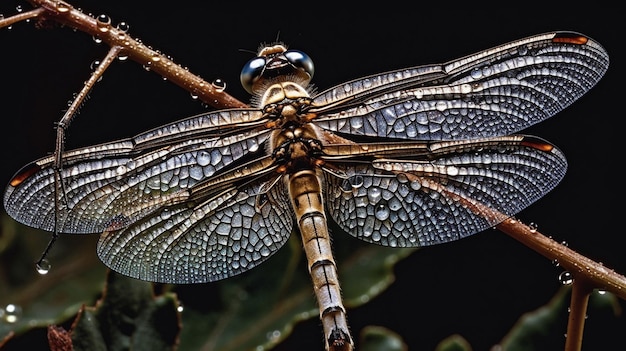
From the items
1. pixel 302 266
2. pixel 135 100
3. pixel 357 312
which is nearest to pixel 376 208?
pixel 302 266

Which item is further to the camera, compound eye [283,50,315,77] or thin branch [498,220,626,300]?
compound eye [283,50,315,77]

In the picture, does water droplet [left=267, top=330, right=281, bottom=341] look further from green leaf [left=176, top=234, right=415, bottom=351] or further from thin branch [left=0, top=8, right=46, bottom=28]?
thin branch [left=0, top=8, right=46, bottom=28]

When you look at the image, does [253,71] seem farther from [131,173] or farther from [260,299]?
[260,299]

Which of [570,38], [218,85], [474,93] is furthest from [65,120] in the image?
[570,38]

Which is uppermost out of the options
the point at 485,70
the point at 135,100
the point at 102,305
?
the point at 135,100

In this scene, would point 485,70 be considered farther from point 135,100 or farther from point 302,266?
point 135,100

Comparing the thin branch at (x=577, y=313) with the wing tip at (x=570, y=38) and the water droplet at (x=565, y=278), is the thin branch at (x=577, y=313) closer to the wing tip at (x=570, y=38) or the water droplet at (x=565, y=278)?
the water droplet at (x=565, y=278)

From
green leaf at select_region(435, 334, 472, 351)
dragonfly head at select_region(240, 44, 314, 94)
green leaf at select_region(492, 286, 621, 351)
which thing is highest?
dragonfly head at select_region(240, 44, 314, 94)

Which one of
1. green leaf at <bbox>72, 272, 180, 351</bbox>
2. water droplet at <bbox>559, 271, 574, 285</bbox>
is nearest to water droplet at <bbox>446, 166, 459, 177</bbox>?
water droplet at <bbox>559, 271, 574, 285</bbox>
